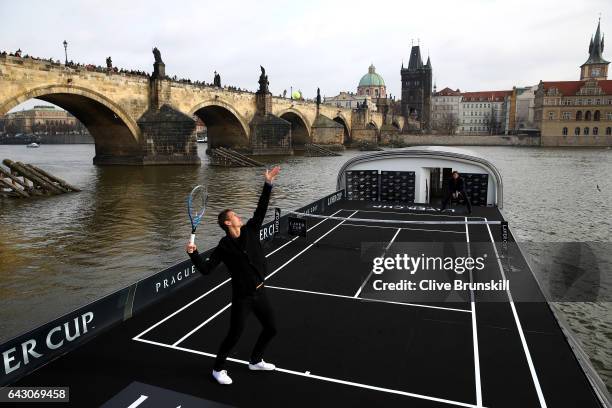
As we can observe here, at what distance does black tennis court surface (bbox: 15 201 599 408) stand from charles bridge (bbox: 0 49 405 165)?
2781 cm

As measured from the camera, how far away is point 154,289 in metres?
8.05

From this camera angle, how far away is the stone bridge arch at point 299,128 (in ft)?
244

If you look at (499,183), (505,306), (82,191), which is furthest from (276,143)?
(505,306)

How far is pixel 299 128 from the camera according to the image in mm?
79500

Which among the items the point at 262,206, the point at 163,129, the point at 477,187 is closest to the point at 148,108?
the point at 163,129

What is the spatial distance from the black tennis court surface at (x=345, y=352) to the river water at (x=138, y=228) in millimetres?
1456

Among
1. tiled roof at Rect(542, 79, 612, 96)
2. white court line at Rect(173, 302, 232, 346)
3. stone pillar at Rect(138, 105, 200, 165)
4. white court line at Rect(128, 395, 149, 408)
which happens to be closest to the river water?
white court line at Rect(173, 302, 232, 346)

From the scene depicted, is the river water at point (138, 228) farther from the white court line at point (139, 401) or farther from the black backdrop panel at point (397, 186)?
the black backdrop panel at point (397, 186)

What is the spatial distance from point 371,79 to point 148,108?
156 m

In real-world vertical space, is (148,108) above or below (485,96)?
below

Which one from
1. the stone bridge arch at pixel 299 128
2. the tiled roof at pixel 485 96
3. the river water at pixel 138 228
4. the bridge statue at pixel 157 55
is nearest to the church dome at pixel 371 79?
the tiled roof at pixel 485 96

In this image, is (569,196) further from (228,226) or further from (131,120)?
(131,120)

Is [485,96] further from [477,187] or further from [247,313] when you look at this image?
[247,313]

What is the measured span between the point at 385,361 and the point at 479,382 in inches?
47.7
